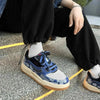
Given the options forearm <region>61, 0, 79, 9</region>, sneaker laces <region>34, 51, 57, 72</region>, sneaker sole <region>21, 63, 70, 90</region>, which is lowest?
sneaker sole <region>21, 63, 70, 90</region>

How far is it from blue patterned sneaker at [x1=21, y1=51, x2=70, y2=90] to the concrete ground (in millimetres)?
31

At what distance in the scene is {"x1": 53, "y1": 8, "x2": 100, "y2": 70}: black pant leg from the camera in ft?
2.92

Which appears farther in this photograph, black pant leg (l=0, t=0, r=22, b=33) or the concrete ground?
black pant leg (l=0, t=0, r=22, b=33)

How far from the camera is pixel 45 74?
2.28 ft

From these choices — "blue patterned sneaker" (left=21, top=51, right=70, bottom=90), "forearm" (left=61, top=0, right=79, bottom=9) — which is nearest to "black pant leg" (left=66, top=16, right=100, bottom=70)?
"forearm" (left=61, top=0, right=79, bottom=9)

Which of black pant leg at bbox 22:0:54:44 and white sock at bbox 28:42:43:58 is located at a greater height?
black pant leg at bbox 22:0:54:44

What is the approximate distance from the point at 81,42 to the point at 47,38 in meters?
0.29

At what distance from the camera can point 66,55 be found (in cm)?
113

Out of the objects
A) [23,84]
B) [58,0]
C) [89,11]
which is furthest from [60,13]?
[89,11]

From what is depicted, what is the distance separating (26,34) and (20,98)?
256mm

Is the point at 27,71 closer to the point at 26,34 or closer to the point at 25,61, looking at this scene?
the point at 25,61

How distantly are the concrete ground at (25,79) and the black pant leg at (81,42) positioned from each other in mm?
91

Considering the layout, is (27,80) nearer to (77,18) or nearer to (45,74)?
(45,74)

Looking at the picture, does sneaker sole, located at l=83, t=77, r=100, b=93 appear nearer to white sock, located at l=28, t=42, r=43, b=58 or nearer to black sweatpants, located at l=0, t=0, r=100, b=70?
black sweatpants, located at l=0, t=0, r=100, b=70
